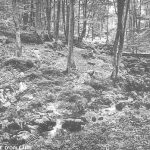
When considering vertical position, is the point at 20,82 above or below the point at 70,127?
above

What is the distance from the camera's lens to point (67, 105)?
45.1 ft

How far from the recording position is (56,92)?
15.1 m

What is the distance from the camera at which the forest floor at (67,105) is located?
1045 centimetres

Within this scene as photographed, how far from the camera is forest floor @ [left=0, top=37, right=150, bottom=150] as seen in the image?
1045 centimetres

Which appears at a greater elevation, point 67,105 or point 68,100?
point 68,100

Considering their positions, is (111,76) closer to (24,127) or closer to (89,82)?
(89,82)

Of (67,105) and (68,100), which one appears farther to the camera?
(68,100)

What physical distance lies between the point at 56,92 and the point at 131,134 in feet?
18.8

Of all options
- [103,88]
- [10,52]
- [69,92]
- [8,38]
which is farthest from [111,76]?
[8,38]

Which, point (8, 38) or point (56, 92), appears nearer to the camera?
point (56, 92)

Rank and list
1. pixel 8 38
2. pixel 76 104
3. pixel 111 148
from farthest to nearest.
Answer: pixel 8 38 < pixel 76 104 < pixel 111 148

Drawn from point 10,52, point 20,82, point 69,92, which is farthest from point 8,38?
point 69,92

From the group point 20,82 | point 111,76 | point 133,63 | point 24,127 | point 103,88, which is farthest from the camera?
point 133,63

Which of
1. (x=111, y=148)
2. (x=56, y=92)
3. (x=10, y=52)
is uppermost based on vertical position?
(x=10, y=52)
